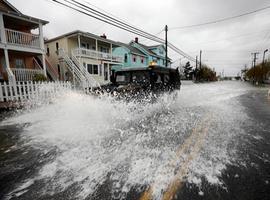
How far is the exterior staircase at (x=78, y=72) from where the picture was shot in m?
16.9

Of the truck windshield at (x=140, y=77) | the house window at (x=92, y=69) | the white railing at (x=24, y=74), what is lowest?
the truck windshield at (x=140, y=77)

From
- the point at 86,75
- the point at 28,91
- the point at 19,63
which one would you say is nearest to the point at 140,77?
the point at 28,91

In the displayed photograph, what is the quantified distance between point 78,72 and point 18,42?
5.74 metres

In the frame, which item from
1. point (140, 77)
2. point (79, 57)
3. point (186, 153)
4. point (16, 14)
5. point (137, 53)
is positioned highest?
point (137, 53)

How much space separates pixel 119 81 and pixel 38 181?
19.3 feet

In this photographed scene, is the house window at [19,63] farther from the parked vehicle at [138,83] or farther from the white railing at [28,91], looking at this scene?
the parked vehicle at [138,83]

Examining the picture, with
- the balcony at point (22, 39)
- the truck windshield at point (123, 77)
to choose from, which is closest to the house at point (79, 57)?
the balcony at point (22, 39)

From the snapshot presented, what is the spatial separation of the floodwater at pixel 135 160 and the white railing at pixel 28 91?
13.8ft

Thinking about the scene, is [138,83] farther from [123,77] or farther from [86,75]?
[86,75]

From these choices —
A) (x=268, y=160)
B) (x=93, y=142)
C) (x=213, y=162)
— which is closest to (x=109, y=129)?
(x=93, y=142)

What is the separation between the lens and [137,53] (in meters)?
33.2

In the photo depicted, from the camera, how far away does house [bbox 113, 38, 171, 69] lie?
31.2 metres

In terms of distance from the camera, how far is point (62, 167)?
2998mm

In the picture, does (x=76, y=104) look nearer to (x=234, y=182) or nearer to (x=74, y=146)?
(x=74, y=146)
